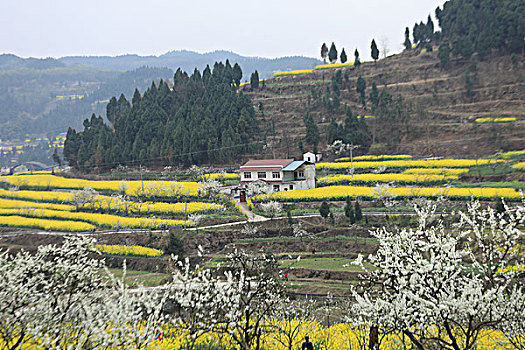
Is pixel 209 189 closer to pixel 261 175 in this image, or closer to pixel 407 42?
pixel 261 175

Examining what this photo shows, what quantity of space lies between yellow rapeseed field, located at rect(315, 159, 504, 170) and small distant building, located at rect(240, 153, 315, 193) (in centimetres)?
585

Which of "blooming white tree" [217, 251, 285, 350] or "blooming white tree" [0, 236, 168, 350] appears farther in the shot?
"blooming white tree" [217, 251, 285, 350]

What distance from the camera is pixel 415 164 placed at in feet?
155

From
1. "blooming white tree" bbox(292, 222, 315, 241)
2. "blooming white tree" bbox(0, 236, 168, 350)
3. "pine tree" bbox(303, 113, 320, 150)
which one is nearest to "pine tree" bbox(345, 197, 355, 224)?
"blooming white tree" bbox(292, 222, 315, 241)

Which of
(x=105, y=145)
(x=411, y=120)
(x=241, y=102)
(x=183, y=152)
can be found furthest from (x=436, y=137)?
(x=105, y=145)

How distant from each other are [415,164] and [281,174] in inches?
623

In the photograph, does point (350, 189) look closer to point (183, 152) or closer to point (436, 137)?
point (436, 137)

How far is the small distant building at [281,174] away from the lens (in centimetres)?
4469

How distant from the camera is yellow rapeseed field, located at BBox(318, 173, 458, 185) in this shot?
4125 centimetres

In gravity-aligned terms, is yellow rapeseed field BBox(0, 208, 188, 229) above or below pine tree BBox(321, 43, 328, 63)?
below

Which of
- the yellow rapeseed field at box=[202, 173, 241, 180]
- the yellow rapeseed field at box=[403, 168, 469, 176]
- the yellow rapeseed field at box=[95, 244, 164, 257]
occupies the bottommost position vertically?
the yellow rapeseed field at box=[95, 244, 164, 257]

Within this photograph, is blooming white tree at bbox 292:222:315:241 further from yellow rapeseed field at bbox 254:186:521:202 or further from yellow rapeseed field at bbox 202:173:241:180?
yellow rapeseed field at bbox 202:173:241:180

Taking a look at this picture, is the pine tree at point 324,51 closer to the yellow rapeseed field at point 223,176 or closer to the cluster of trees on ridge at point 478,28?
the cluster of trees on ridge at point 478,28

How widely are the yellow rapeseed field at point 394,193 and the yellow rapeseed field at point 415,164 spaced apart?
27.9ft
